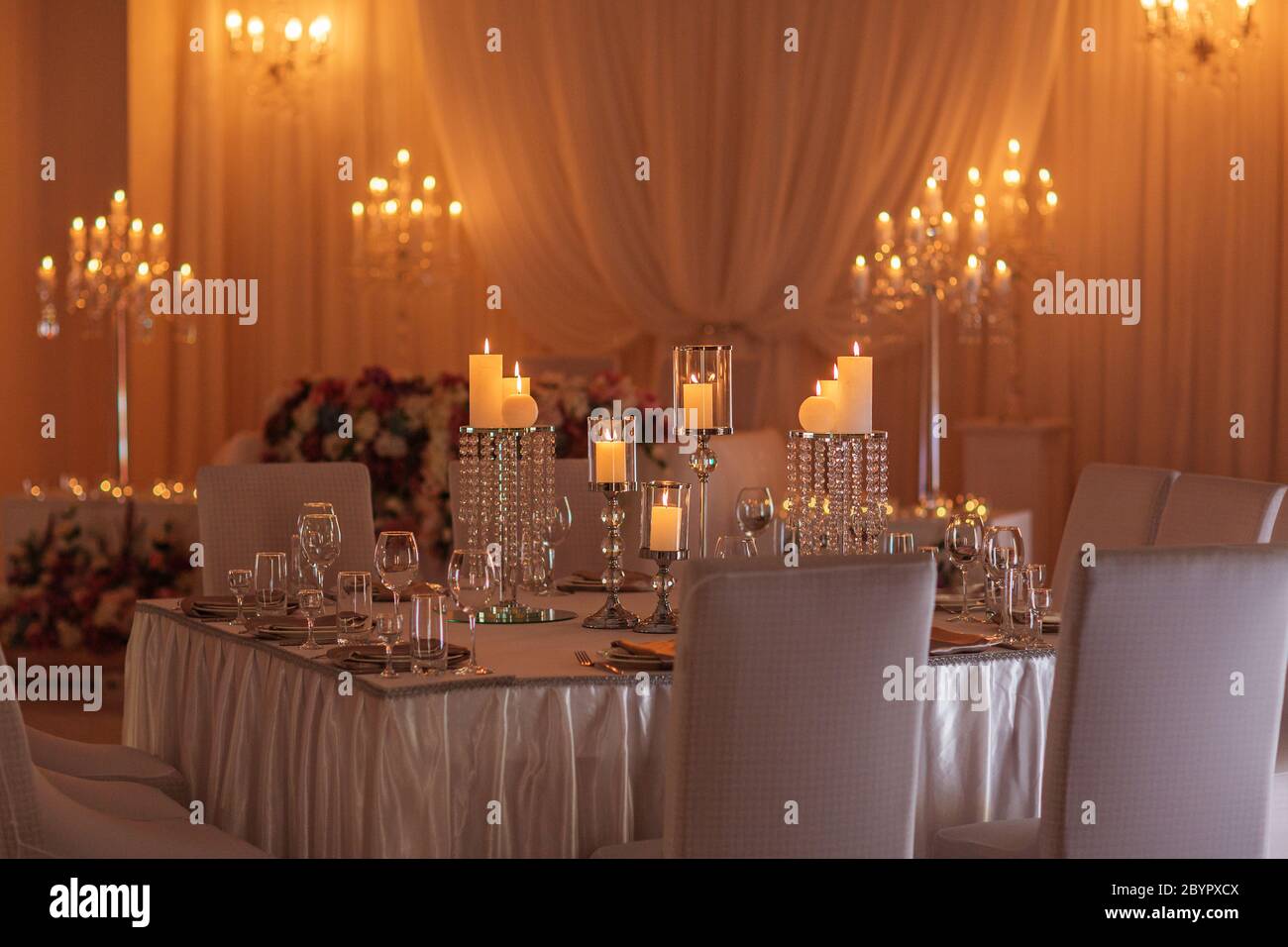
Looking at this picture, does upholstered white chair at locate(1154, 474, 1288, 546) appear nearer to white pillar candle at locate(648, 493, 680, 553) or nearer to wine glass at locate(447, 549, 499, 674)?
white pillar candle at locate(648, 493, 680, 553)

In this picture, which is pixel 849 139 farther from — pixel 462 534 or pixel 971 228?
pixel 462 534

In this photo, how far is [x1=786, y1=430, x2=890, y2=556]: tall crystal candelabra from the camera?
3357mm

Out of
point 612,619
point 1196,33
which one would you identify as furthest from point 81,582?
point 1196,33

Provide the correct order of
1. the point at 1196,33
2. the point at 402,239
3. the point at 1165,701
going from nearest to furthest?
the point at 1165,701 < the point at 1196,33 < the point at 402,239

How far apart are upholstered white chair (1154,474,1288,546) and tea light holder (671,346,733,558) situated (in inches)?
38.1

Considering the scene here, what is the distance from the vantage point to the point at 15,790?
2449 millimetres

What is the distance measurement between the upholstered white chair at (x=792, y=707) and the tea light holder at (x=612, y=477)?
87 cm

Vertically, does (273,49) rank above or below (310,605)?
above

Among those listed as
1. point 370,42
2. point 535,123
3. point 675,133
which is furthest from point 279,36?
point 675,133

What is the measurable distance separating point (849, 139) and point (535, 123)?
142cm

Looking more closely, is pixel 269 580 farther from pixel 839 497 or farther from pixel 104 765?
pixel 839 497

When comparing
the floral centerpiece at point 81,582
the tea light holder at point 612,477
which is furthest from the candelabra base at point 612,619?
the floral centerpiece at point 81,582

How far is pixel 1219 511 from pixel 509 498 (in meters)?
1.52
